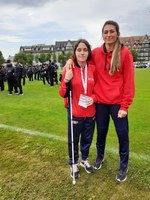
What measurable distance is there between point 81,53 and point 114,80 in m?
0.58

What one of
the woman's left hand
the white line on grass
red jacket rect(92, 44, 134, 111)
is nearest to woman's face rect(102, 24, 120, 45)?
red jacket rect(92, 44, 134, 111)

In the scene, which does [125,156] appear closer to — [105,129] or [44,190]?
[105,129]

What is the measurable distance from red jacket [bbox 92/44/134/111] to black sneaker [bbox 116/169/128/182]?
92 centimetres

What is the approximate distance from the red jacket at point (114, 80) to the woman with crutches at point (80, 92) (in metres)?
0.09

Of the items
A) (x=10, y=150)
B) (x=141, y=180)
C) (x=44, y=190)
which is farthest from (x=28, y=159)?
(x=141, y=180)

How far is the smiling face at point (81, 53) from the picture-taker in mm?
3471

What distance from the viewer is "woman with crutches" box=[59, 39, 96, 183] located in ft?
11.4

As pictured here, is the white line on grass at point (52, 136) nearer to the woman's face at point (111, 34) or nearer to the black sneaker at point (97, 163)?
the black sneaker at point (97, 163)

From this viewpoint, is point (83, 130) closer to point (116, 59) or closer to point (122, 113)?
point (122, 113)

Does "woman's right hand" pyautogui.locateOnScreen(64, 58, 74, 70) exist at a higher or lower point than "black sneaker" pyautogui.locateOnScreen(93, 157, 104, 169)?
higher

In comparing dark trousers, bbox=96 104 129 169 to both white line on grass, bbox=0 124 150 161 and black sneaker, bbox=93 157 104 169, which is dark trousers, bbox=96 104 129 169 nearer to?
black sneaker, bbox=93 157 104 169

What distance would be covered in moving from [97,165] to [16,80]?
431 inches

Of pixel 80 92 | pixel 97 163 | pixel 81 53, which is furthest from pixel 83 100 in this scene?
pixel 97 163

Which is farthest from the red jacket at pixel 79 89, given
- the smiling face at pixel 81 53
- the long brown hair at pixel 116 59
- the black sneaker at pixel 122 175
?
the black sneaker at pixel 122 175
